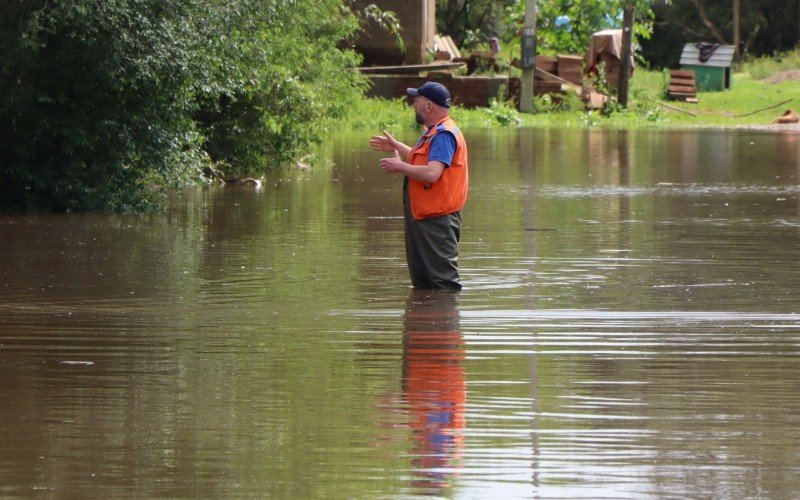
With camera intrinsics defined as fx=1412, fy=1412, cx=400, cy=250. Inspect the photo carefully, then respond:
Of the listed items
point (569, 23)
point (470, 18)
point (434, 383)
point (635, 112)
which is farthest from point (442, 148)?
point (470, 18)

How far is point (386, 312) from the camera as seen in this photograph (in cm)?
869

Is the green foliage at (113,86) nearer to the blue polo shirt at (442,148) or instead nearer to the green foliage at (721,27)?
the blue polo shirt at (442,148)

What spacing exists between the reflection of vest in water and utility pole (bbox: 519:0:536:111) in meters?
27.0

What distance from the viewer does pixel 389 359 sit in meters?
7.28

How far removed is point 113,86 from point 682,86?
30.2m

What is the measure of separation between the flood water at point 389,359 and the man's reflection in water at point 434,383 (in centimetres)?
2

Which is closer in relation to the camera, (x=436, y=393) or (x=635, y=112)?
(x=436, y=393)

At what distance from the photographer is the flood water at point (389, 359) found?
5.31m

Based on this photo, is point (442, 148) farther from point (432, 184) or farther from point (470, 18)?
point (470, 18)

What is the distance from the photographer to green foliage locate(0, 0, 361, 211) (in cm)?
1284

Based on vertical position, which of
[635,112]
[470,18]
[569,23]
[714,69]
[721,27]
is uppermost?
[470,18]

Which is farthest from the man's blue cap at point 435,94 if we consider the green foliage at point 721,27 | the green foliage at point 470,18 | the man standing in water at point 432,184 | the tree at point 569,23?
the green foliage at point 721,27

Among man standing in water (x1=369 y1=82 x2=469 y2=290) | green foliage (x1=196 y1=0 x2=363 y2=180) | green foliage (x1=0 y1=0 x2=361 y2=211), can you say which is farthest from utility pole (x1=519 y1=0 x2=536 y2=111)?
man standing in water (x1=369 y1=82 x2=469 y2=290)

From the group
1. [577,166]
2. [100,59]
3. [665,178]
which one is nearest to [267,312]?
[100,59]
